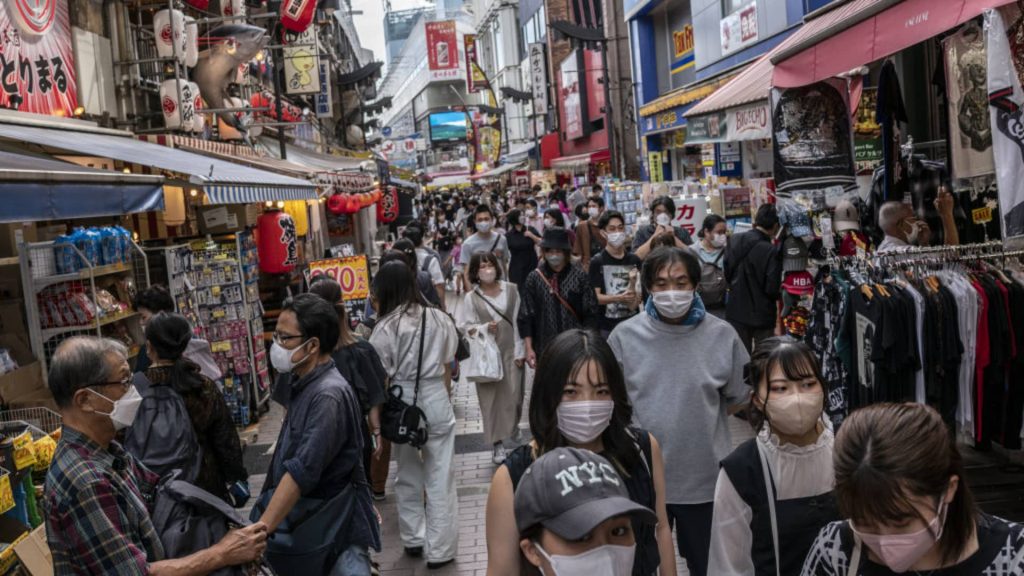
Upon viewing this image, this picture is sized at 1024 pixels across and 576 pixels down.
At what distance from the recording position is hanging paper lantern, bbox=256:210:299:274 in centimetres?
1287

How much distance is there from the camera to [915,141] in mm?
9828

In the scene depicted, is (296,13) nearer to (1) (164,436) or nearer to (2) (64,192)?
(2) (64,192)

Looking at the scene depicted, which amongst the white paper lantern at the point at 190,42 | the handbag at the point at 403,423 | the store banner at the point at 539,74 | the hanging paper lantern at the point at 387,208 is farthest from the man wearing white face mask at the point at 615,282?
the store banner at the point at 539,74

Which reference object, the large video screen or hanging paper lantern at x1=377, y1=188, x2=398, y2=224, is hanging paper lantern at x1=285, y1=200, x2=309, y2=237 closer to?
hanging paper lantern at x1=377, y1=188, x2=398, y2=224

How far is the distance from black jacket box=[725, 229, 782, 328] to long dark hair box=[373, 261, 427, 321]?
3379mm

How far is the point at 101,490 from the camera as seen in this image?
3070mm

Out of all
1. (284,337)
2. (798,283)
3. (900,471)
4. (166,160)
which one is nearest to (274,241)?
(166,160)

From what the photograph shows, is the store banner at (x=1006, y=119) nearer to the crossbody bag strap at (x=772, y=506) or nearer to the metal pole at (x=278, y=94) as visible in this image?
the crossbody bag strap at (x=772, y=506)

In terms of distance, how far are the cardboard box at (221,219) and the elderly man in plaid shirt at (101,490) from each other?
1020 centimetres

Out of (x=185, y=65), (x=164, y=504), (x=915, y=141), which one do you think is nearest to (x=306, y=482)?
(x=164, y=504)

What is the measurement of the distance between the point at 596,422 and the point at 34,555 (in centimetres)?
326

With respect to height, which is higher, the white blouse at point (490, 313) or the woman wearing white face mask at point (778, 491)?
the white blouse at point (490, 313)

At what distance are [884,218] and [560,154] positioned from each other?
1618 inches

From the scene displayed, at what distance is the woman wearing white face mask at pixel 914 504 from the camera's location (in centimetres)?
208
